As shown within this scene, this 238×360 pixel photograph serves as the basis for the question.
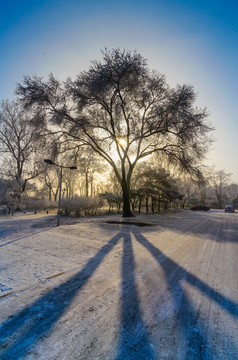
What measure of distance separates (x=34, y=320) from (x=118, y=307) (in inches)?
38.6

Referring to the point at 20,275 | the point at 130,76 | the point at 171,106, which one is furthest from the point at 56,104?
the point at 20,275

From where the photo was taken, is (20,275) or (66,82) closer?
(20,275)

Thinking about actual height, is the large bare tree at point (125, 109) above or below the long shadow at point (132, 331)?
above

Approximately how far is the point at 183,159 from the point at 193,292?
12209mm

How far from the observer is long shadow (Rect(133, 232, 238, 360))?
154cm

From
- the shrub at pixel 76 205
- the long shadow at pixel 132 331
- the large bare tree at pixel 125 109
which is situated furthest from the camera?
the shrub at pixel 76 205

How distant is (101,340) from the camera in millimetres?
1627

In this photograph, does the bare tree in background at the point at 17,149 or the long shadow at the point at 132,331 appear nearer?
the long shadow at the point at 132,331

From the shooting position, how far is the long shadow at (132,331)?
57.9 inches

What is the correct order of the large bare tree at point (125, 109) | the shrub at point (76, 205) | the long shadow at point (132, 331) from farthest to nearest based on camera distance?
the shrub at point (76, 205) → the large bare tree at point (125, 109) → the long shadow at point (132, 331)

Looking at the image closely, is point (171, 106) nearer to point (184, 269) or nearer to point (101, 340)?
point (184, 269)

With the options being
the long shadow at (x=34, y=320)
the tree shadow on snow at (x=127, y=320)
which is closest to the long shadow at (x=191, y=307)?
the tree shadow on snow at (x=127, y=320)

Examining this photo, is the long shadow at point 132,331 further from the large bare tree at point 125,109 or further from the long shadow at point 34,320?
the large bare tree at point 125,109

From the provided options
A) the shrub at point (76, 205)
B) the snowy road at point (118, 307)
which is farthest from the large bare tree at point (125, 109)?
the snowy road at point (118, 307)
